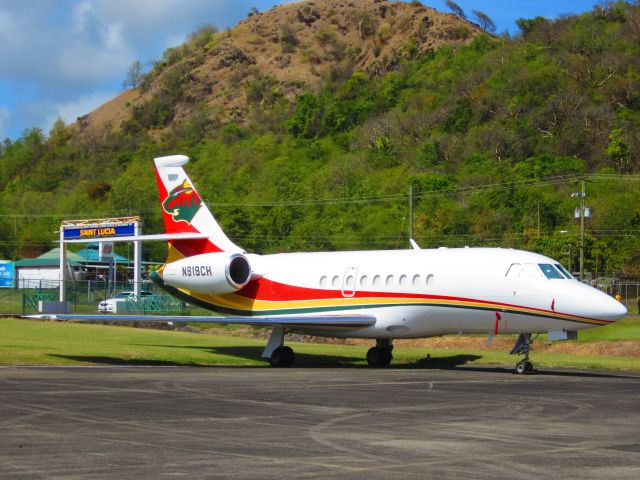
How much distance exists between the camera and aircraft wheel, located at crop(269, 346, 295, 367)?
28.1m

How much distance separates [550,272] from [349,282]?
227 inches

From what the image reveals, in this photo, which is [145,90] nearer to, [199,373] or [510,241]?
[510,241]

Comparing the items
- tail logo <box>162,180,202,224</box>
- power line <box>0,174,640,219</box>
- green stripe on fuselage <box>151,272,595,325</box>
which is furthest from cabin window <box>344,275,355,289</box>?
power line <box>0,174,640,219</box>

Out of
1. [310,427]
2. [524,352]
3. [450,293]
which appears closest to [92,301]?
[450,293]

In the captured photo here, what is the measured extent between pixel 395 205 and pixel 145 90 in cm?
11439

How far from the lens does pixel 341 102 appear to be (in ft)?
472

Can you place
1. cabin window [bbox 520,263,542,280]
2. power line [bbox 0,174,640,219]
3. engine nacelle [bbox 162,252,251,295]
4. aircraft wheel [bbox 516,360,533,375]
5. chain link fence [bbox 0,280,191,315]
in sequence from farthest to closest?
1. power line [bbox 0,174,640,219]
2. chain link fence [bbox 0,280,191,315]
3. engine nacelle [bbox 162,252,251,295]
4. cabin window [bbox 520,263,542,280]
5. aircraft wheel [bbox 516,360,533,375]

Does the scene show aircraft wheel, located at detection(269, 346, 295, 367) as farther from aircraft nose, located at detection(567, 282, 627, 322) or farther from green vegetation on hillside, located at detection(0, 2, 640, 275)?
green vegetation on hillside, located at detection(0, 2, 640, 275)

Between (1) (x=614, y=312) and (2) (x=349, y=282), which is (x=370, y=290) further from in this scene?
(1) (x=614, y=312)

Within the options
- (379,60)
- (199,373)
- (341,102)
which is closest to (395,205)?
(341,102)

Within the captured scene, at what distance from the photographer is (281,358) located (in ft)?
92.3

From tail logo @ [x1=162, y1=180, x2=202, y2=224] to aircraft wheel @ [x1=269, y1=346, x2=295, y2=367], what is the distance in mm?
5697

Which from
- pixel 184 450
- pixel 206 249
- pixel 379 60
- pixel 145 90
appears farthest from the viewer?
pixel 145 90

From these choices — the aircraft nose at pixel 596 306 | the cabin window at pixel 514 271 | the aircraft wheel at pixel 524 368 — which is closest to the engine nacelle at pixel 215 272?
the cabin window at pixel 514 271
